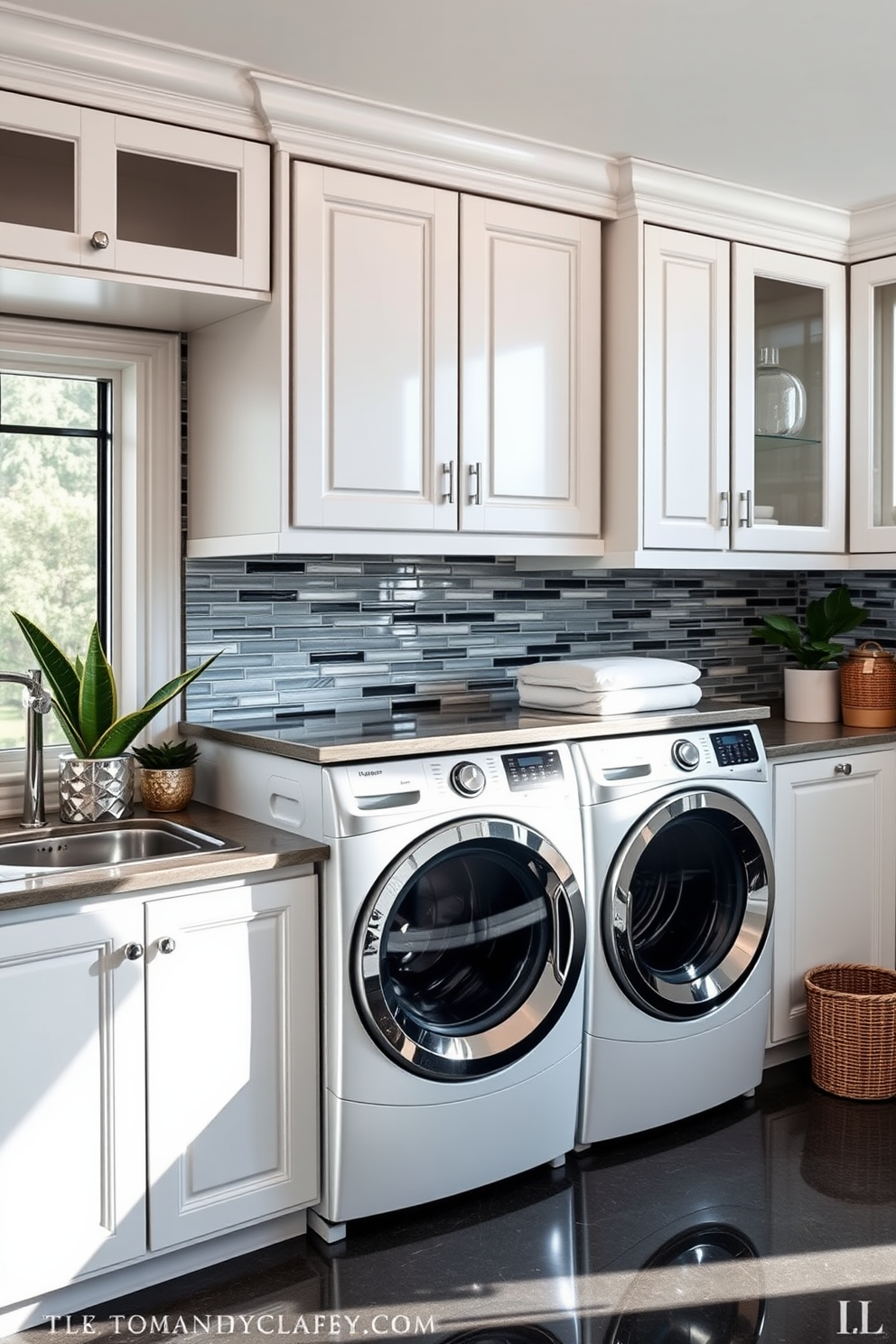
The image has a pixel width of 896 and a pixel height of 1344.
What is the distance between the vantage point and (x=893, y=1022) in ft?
9.92

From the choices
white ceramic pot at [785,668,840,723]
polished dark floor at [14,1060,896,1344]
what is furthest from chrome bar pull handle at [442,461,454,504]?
polished dark floor at [14,1060,896,1344]

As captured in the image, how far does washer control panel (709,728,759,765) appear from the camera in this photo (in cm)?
294

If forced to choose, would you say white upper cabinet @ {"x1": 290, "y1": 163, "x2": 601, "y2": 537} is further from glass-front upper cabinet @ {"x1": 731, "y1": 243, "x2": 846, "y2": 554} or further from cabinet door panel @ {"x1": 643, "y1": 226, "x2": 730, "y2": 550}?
glass-front upper cabinet @ {"x1": 731, "y1": 243, "x2": 846, "y2": 554}

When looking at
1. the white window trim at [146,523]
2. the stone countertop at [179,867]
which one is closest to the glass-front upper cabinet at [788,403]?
the white window trim at [146,523]

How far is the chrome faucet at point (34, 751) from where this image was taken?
2.59 meters

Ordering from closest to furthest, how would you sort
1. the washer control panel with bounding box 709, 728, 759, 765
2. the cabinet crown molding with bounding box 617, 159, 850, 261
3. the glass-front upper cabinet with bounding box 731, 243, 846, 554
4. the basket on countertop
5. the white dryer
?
the white dryer → the washer control panel with bounding box 709, 728, 759, 765 → the cabinet crown molding with bounding box 617, 159, 850, 261 → the glass-front upper cabinet with bounding box 731, 243, 846, 554 → the basket on countertop

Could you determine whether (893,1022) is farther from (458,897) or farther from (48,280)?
(48,280)

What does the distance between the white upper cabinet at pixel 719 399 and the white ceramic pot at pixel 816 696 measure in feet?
1.20

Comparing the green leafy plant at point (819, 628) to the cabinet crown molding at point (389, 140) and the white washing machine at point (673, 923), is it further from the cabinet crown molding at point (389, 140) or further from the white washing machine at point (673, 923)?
the cabinet crown molding at point (389, 140)

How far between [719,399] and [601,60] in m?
1.06

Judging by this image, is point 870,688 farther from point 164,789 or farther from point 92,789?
point 92,789

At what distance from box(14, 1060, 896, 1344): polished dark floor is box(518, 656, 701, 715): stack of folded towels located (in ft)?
→ 3.40

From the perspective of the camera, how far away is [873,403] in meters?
3.53

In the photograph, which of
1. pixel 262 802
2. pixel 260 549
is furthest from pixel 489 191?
pixel 262 802
